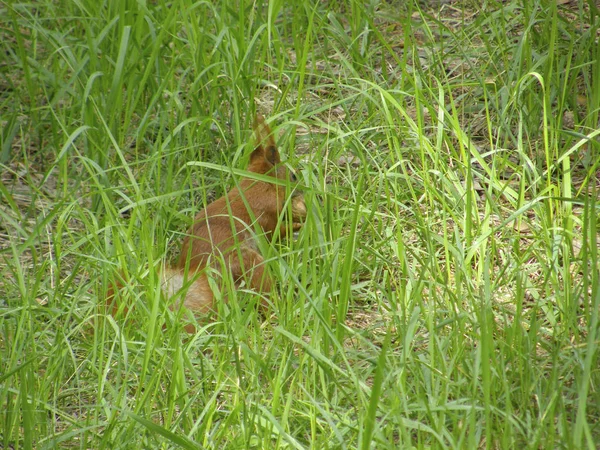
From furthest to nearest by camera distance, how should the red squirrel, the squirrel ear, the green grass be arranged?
the squirrel ear < the red squirrel < the green grass

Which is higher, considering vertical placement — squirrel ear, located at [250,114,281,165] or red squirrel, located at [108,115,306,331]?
squirrel ear, located at [250,114,281,165]

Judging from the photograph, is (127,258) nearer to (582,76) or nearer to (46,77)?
(46,77)

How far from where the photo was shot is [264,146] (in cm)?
396

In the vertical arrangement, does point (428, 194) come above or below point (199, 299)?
above

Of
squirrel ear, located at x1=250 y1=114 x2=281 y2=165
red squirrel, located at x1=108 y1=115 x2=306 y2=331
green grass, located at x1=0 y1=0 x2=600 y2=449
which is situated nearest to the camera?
green grass, located at x1=0 y1=0 x2=600 y2=449

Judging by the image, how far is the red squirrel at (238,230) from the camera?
346 cm

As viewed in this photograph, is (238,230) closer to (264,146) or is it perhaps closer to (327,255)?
(264,146)

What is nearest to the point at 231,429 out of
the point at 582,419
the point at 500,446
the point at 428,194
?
the point at 500,446

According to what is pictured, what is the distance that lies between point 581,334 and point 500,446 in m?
0.63

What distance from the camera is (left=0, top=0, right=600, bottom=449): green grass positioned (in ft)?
8.51

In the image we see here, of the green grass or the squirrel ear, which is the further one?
the squirrel ear

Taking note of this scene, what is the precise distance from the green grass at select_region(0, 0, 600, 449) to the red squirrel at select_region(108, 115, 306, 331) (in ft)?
0.32

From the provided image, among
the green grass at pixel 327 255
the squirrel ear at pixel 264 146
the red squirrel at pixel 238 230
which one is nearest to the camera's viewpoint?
the green grass at pixel 327 255

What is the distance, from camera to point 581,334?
292 centimetres
